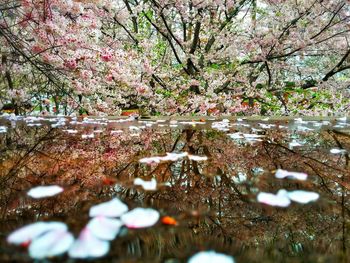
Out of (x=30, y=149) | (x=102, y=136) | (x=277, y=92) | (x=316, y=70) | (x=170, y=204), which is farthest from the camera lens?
(x=316, y=70)

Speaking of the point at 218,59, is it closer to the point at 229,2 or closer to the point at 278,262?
the point at 229,2

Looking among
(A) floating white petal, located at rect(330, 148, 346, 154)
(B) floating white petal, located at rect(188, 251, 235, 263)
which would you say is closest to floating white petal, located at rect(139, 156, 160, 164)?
(B) floating white petal, located at rect(188, 251, 235, 263)

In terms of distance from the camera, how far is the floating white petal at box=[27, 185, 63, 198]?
3.23ft

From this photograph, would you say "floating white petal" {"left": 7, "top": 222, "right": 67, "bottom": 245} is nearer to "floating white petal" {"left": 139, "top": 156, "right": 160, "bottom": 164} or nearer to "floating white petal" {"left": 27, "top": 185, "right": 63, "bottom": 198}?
"floating white petal" {"left": 27, "top": 185, "right": 63, "bottom": 198}

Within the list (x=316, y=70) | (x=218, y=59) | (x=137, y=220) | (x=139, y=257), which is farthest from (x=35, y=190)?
(x=316, y=70)

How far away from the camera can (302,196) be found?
992 mm

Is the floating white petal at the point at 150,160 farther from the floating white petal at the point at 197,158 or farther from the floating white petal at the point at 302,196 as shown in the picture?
the floating white petal at the point at 302,196

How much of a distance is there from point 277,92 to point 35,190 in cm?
623

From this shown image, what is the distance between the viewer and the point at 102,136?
2264 millimetres

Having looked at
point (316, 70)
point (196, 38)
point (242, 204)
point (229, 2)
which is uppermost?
point (229, 2)

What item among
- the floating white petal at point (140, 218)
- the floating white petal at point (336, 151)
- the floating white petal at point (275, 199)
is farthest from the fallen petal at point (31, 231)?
the floating white petal at point (336, 151)

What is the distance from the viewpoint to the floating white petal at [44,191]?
985 millimetres

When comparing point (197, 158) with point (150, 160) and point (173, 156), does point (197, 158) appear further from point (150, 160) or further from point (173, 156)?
point (150, 160)

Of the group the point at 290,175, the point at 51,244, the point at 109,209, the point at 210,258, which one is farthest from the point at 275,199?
the point at 51,244
